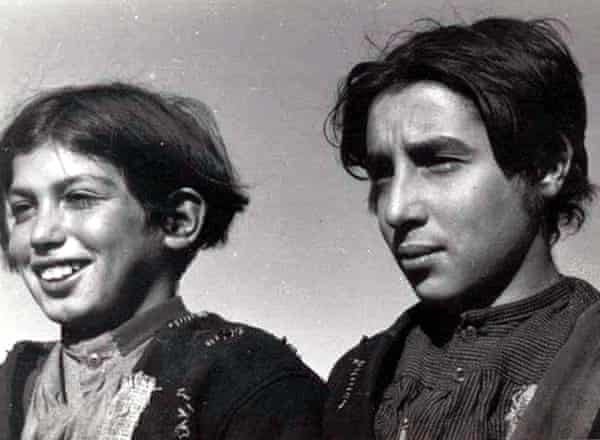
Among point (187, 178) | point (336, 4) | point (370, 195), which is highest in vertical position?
point (336, 4)

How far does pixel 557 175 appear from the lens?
119 cm

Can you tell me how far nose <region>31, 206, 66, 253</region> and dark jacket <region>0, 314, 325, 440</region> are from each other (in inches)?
8.9

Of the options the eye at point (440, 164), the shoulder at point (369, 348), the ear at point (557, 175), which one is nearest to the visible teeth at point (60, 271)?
the shoulder at point (369, 348)

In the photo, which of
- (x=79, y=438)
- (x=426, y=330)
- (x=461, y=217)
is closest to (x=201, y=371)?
(x=79, y=438)

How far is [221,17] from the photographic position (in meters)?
1.47

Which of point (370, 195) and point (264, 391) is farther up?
point (370, 195)

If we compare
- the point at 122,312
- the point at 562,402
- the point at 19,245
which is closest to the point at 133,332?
the point at 122,312

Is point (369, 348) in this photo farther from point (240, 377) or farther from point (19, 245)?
point (19, 245)

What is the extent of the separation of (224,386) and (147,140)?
1.47ft

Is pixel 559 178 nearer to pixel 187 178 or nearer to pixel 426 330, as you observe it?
pixel 426 330

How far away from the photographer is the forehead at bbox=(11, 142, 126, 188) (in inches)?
56.1

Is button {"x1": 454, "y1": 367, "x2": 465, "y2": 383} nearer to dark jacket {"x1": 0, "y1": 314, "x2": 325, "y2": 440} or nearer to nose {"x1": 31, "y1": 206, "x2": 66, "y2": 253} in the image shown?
dark jacket {"x1": 0, "y1": 314, "x2": 325, "y2": 440}

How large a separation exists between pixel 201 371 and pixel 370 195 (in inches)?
14.8

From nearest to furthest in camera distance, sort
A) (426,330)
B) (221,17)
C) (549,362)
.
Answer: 1. (549,362)
2. (426,330)
3. (221,17)
